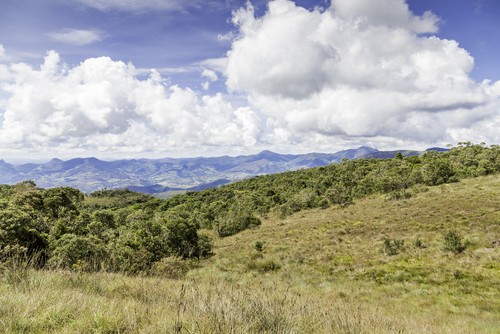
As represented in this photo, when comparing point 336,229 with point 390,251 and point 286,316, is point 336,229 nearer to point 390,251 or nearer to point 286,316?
point 390,251

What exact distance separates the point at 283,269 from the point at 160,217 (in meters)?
20.8

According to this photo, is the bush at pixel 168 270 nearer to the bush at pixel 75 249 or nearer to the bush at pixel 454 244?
the bush at pixel 75 249

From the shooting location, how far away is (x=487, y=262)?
53.8ft

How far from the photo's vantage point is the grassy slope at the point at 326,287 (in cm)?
400

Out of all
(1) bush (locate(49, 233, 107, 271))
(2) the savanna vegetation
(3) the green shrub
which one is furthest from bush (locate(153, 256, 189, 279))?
(3) the green shrub

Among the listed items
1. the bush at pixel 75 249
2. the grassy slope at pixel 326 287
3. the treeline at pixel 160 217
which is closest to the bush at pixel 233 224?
the treeline at pixel 160 217

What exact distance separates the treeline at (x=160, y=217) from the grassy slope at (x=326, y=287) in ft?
7.56

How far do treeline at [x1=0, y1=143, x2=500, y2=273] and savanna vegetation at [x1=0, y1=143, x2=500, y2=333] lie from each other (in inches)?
8.3

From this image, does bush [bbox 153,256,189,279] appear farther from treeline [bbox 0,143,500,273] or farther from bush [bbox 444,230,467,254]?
bush [bbox 444,230,467,254]

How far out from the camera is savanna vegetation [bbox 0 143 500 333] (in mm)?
4191

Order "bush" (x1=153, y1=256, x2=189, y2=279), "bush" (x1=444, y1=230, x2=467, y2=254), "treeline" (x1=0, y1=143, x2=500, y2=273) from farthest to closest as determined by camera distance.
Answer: "bush" (x1=444, y1=230, x2=467, y2=254) < "treeline" (x1=0, y1=143, x2=500, y2=273) < "bush" (x1=153, y1=256, x2=189, y2=279)

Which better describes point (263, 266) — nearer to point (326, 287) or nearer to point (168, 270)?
point (326, 287)

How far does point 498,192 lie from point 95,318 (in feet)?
149

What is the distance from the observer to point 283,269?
21.9 meters
